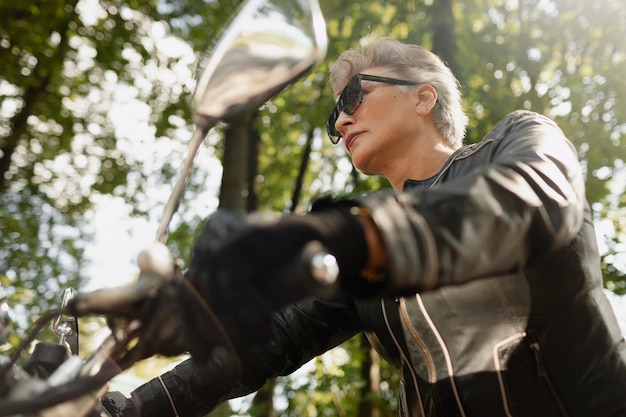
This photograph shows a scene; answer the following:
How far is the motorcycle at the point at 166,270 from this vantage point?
35.9 inches

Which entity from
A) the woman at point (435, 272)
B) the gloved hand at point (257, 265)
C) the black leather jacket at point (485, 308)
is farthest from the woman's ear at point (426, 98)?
the gloved hand at point (257, 265)

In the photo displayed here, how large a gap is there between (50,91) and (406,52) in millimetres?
8550

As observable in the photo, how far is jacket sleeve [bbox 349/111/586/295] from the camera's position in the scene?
38.9 inches

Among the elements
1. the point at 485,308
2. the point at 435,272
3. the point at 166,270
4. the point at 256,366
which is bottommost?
the point at 256,366

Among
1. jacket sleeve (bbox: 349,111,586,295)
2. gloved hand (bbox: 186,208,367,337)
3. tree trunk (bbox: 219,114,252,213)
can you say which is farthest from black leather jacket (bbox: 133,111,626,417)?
tree trunk (bbox: 219,114,252,213)

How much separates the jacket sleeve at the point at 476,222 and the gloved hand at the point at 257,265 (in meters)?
0.09

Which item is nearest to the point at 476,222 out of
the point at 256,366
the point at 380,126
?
the point at 256,366

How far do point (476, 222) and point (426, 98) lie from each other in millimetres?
1740

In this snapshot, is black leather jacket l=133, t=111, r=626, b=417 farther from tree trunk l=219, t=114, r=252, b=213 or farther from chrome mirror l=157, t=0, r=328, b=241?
tree trunk l=219, t=114, r=252, b=213

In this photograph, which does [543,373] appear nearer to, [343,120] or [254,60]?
[254,60]

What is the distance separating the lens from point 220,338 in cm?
104

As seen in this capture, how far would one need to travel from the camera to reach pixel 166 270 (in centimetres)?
92

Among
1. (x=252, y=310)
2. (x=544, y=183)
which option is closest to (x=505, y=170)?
(x=544, y=183)

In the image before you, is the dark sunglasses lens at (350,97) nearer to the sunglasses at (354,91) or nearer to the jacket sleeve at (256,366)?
the sunglasses at (354,91)
